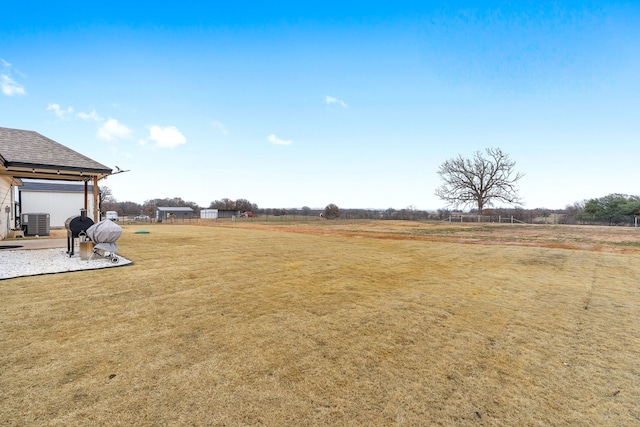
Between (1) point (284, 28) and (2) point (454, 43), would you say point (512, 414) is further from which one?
(2) point (454, 43)

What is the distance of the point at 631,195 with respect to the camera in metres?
34.7

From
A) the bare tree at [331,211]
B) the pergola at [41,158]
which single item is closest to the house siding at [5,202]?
the pergola at [41,158]

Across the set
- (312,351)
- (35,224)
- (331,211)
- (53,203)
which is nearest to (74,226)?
(312,351)

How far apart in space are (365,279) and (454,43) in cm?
1951

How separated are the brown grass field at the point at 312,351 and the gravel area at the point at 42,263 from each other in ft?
1.91

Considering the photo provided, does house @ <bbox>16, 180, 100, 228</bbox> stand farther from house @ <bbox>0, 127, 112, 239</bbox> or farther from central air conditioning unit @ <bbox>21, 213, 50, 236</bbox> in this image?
house @ <bbox>0, 127, 112, 239</bbox>

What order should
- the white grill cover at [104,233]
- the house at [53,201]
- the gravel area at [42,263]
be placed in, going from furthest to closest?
the house at [53,201]
the white grill cover at [104,233]
the gravel area at [42,263]

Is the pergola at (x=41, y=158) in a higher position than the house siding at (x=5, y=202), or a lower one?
higher

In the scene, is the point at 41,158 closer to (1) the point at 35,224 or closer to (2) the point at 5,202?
(2) the point at 5,202

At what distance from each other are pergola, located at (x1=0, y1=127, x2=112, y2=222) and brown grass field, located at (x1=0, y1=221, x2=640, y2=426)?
4437mm

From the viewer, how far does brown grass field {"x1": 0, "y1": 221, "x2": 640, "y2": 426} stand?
1.91 m

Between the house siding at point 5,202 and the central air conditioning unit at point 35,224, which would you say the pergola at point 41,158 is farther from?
the central air conditioning unit at point 35,224

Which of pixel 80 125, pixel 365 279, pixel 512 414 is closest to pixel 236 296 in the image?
pixel 365 279

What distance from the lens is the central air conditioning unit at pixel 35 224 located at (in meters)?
13.7
